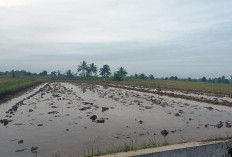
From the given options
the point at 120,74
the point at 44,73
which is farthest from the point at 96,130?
the point at 44,73

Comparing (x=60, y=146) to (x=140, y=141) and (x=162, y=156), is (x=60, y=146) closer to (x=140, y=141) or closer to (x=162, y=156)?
(x=140, y=141)

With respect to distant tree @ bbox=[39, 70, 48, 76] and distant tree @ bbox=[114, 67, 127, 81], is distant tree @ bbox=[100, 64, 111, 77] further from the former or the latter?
distant tree @ bbox=[39, 70, 48, 76]

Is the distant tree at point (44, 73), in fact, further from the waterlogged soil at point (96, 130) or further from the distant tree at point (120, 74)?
the waterlogged soil at point (96, 130)

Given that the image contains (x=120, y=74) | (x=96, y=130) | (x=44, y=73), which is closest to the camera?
(x=96, y=130)

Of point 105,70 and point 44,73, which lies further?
point 44,73

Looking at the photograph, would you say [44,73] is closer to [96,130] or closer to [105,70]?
[105,70]

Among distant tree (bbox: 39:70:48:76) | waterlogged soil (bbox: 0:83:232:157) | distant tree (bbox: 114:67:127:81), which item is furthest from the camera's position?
distant tree (bbox: 39:70:48:76)

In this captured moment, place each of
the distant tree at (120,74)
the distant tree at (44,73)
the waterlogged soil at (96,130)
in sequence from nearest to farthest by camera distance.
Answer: the waterlogged soil at (96,130) → the distant tree at (120,74) → the distant tree at (44,73)

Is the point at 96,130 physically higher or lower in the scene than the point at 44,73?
lower

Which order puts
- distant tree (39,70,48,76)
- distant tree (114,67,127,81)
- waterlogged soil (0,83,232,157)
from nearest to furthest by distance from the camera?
waterlogged soil (0,83,232,157) < distant tree (114,67,127,81) < distant tree (39,70,48,76)

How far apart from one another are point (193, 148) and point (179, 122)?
6950 mm

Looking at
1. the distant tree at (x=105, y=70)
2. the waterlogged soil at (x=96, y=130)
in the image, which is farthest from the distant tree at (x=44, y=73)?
the waterlogged soil at (x=96, y=130)

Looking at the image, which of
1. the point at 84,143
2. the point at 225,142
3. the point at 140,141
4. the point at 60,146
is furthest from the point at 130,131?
the point at 225,142

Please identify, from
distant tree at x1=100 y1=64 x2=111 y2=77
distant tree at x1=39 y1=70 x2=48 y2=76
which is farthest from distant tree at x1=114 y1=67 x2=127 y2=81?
distant tree at x1=39 y1=70 x2=48 y2=76
